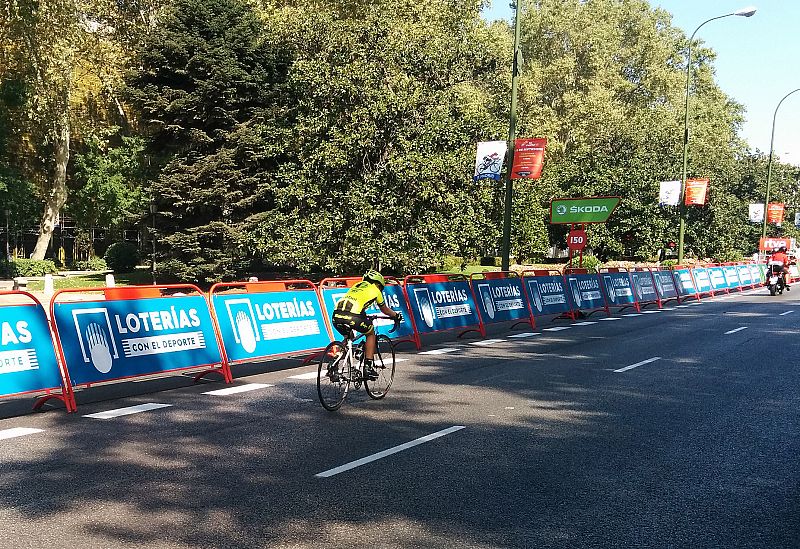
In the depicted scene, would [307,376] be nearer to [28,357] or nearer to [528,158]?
[28,357]

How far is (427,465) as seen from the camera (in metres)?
6.27

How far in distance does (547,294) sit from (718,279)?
59.1ft

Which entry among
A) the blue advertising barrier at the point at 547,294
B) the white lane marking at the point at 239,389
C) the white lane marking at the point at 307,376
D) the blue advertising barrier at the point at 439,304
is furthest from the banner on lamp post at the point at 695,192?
the white lane marking at the point at 239,389

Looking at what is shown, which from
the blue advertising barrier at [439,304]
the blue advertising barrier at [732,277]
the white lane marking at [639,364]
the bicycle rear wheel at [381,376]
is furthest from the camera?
the blue advertising barrier at [732,277]

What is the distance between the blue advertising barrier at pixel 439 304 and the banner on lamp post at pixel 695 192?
25.4m

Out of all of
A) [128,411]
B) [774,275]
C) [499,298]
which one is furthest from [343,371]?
[774,275]

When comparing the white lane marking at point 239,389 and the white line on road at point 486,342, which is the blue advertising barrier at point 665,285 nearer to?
the white line on road at point 486,342

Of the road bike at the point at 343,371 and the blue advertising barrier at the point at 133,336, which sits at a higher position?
the blue advertising barrier at the point at 133,336

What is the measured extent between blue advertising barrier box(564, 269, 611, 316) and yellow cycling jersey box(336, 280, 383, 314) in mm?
13369

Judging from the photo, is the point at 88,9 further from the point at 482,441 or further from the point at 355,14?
the point at 482,441

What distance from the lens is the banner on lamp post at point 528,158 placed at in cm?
2164

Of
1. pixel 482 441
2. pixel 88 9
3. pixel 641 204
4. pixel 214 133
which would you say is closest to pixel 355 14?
pixel 214 133

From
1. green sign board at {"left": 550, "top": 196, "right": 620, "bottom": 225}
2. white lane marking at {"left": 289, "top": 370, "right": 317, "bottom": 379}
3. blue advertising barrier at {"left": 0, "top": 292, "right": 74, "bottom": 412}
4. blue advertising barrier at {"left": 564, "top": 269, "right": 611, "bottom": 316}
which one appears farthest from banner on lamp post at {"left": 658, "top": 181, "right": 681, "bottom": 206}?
blue advertising barrier at {"left": 0, "top": 292, "right": 74, "bottom": 412}

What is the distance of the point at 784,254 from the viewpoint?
32.7m
